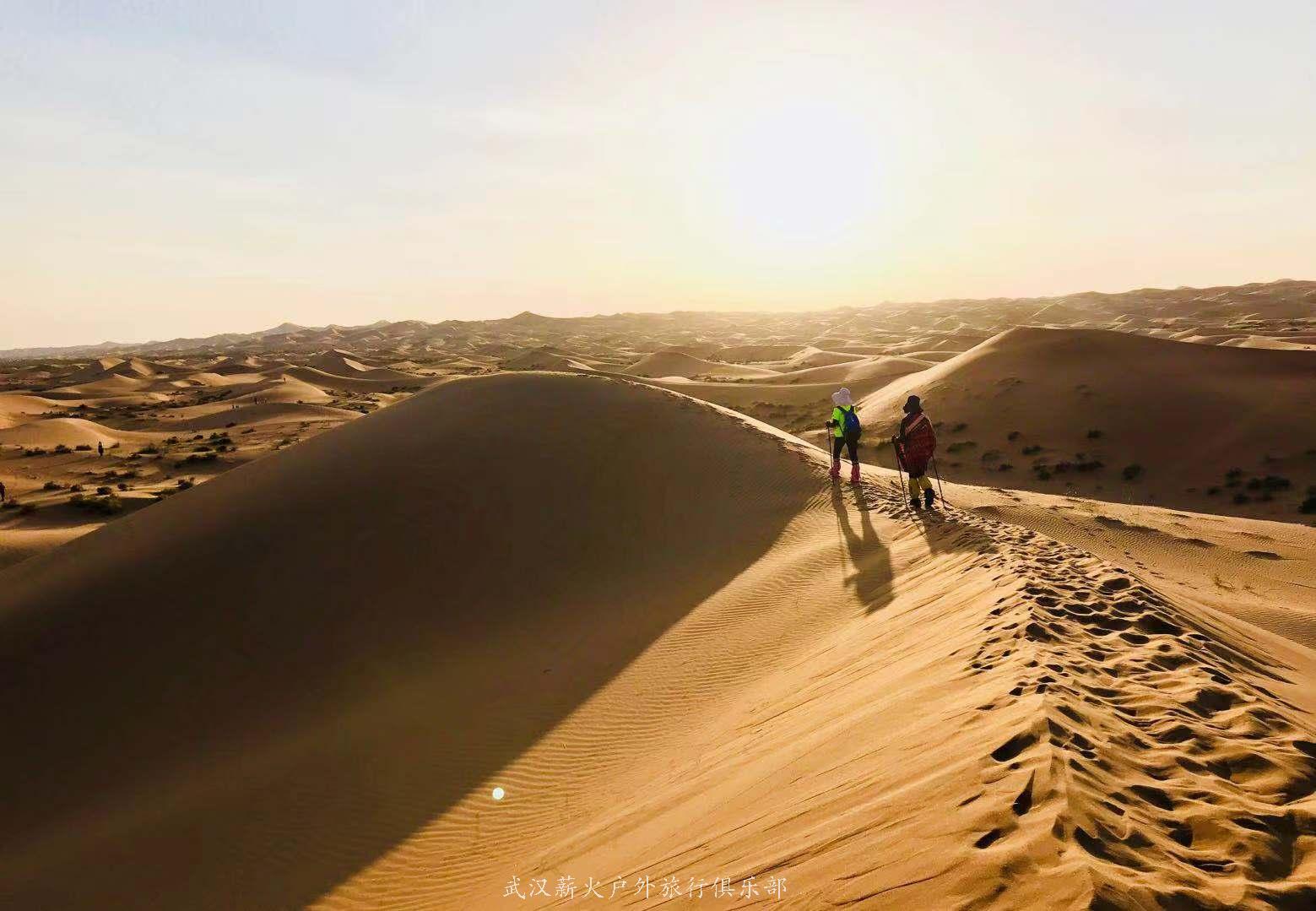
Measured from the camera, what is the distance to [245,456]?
29375 mm

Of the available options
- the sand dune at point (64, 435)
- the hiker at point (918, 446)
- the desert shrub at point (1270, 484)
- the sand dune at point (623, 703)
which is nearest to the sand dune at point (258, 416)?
the sand dune at point (64, 435)

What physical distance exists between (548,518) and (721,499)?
3710 millimetres

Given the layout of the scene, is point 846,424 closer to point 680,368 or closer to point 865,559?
point 865,559

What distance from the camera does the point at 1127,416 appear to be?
22.8 metres

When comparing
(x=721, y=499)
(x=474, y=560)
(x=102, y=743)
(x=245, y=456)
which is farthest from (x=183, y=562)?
(x=245, y=456)

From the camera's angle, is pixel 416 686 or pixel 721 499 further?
pixel 721 499

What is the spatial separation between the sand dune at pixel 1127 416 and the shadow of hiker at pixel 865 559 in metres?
10.7

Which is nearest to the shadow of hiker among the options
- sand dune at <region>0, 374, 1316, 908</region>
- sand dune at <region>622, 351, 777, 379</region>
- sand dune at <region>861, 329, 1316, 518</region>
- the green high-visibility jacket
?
sand dune at <region>0, 374, 1316, 908</region>

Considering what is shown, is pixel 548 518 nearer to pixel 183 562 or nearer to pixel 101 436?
pixel 183 562

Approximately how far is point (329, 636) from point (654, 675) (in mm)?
5282

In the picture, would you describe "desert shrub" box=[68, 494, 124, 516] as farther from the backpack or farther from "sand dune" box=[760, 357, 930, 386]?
"sand dune" box=[760, 357, 930, 386]

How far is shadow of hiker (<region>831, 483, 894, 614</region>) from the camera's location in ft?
27.6

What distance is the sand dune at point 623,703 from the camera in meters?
3.15

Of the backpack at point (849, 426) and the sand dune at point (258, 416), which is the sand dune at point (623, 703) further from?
the sand dune at point (258, 416)
